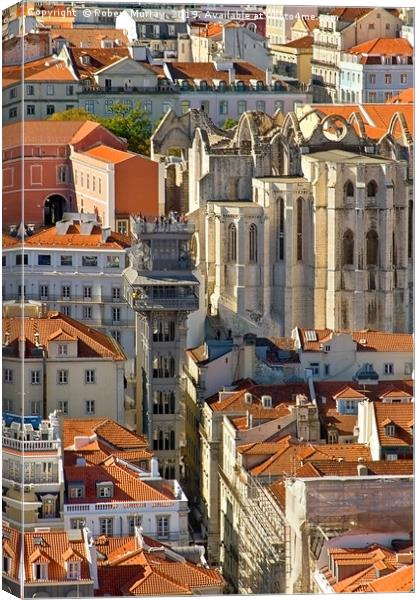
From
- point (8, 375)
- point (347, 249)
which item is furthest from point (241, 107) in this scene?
point (8, 375)

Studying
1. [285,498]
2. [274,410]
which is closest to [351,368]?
A: [274,410]

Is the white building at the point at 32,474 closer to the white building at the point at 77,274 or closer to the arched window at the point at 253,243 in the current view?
the white building at the point at 77,274

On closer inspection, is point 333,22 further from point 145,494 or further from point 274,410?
point 145,494

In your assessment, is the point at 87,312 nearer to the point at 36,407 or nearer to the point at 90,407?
the point at 90,407

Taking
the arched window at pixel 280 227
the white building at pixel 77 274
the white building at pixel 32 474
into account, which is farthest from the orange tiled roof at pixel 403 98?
the white building at pixel 32 474

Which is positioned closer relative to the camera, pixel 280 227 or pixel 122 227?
pixel 122 227

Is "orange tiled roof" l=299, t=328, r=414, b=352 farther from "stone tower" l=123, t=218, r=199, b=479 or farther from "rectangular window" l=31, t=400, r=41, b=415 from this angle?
"rectangular window" l=31, t=400, r=41, b=415

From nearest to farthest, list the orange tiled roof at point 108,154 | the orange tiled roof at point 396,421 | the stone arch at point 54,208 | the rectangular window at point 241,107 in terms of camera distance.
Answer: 1. the orange tiled roof at point 396,421
2. the stone arch at point 54,208
3. the orange tiled roof at point 108,154
4. the rectangular window at point 241,107
